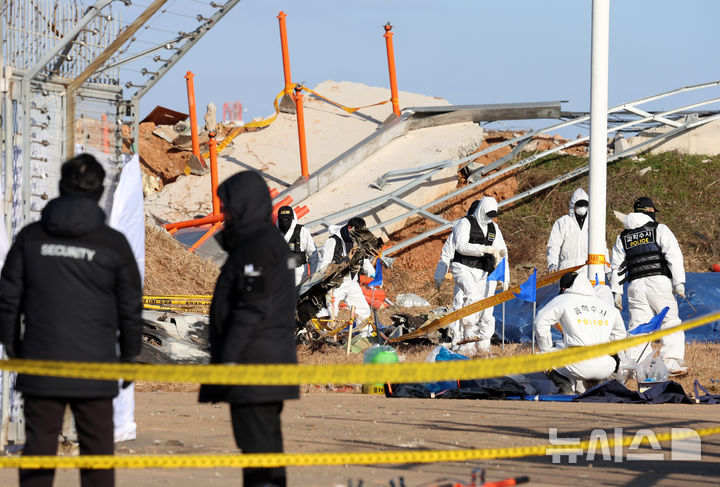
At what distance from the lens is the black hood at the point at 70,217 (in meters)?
4.36

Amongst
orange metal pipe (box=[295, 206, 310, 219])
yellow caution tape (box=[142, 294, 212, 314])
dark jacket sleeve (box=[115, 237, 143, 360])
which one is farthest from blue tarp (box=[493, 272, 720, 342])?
dark jacket sleeve (box=[115, 237, 143, 360])

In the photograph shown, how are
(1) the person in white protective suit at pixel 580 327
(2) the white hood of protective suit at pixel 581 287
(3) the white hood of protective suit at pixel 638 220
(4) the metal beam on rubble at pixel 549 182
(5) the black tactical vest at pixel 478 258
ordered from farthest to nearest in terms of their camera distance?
1. (4) the metal beam on rubble at pixel 549 182
2. (5) the black tactical vest at pixel 478 258
3. (3) the white hood of protective suit at pixel 638 220
4. (2) the white hood of protective suit at pixel 581 287
5. (1) the person in white protective suit at pixel 580 327

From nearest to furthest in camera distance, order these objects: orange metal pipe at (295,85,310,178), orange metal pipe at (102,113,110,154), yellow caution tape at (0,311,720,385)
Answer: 1. yellow caution tape at (0,311,720,385)
2. orange metal pipe at (102,113,110,154)
3. orange metal pipe at (295,85,310,178)

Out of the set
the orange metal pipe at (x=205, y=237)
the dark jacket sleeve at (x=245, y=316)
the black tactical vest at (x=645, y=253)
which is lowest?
the dark jacket sleeve at (x=245, y=316)

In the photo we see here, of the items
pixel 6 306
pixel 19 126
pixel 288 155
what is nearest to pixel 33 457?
pixel 6 306

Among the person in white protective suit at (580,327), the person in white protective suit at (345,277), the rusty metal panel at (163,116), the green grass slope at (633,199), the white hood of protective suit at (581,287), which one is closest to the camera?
the person in white protective suit at (580,327)

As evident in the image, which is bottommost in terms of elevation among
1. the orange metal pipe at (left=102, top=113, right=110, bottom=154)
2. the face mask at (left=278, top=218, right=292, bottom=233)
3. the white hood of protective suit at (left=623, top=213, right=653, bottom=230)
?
the white hood of protective suit at (left=623, top=213, right=653, bottom=230)

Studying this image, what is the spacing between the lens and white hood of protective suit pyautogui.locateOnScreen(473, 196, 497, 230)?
47.3 ft

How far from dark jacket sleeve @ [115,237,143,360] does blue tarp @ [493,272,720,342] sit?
10591 millimetres

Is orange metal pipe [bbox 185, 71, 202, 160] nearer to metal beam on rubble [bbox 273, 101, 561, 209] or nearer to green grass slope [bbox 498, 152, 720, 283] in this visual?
A: metal beam on rubble [bbox 273, 101, 561, 209]

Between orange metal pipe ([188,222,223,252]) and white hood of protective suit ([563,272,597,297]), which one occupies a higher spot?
orange metal pipe ([188,222,223,252])

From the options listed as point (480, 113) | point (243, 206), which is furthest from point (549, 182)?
point (243, 206)

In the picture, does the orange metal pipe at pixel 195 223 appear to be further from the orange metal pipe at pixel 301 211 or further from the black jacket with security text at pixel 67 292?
the black jacket with security text at pixel 67 292

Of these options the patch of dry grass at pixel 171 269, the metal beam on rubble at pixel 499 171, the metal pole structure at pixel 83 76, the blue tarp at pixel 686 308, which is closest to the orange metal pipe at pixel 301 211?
the metal beam on rubble at pixel 499 171
